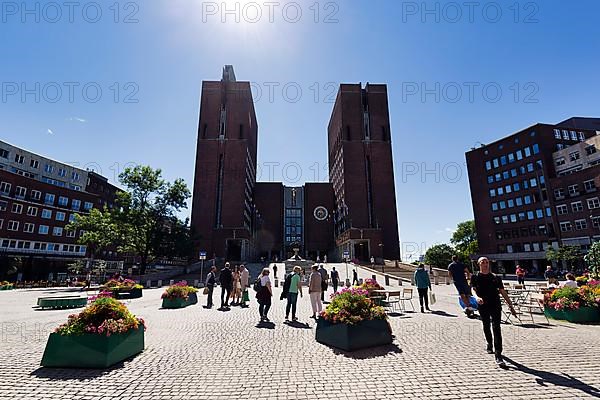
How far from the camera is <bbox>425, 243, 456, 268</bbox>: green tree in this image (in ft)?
253

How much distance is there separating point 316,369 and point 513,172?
64.2m

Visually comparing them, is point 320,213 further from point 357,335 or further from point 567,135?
point 357,335

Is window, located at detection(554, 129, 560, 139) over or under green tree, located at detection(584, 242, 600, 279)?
over

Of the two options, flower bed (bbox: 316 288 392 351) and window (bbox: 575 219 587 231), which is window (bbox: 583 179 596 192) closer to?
window (bbox: 575 219 587 231)

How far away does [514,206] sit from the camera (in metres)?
54.7

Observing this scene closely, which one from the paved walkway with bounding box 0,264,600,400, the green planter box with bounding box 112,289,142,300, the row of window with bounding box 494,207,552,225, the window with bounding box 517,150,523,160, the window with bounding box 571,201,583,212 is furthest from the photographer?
the window with bounding box 517,150,523,160

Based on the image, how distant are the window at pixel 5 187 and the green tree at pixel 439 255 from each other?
83572 mm

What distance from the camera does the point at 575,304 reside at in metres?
9.36

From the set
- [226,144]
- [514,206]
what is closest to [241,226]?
[226,144]

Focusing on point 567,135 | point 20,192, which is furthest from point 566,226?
point 20,192

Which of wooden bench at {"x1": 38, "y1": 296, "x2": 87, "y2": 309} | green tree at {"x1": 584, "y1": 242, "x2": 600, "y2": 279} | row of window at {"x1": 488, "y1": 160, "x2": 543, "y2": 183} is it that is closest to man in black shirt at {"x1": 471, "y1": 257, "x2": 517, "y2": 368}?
wooden bench at {"x1": 38, "y1": 296, "x2": 87, "y2": 309}

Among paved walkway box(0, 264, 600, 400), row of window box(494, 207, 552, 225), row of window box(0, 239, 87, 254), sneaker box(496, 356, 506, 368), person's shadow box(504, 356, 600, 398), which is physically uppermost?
row of window box(494, 207, 552, 225)

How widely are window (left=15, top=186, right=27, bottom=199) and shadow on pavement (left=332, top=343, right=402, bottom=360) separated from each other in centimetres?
5381

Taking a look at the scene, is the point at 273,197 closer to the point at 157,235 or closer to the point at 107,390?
the point at 157,235
